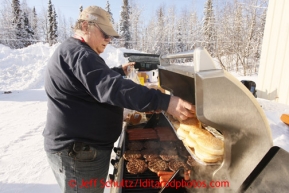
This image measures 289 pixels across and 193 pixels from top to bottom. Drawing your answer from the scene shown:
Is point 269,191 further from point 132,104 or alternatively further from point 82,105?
point 82,105

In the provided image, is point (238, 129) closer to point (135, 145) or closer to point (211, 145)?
point (211, 145)

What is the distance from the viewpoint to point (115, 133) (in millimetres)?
1919

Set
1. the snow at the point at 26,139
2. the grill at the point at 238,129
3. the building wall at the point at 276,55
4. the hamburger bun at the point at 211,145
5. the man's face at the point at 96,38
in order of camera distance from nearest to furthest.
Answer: the grill at the point at 238,129 → the hamburger bun at the point at 211,145 → the man's face at the point at 96,38 → the snow at the point at 26,139 → the building wall at the point at 276,55

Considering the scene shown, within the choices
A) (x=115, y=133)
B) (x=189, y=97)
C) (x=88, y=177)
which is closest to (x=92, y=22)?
(x=115, y=133)

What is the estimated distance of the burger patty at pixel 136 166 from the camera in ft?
6.61

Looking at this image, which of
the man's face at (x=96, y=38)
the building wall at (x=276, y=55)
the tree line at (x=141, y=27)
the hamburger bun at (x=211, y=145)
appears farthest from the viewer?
the tree line at (x=141, y=27)

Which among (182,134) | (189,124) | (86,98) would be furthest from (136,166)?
(86,98)

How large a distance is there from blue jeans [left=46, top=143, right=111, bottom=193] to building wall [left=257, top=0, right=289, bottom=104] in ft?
16.3

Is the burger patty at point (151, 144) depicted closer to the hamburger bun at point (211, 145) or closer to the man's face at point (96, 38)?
the hamburger bun at point (211, 145)

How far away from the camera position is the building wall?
4.76 metres

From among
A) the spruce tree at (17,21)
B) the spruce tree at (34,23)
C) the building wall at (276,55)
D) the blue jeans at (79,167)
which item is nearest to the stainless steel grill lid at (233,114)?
the blue jeans at (79,167)

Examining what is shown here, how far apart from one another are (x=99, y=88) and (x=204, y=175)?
92 cm

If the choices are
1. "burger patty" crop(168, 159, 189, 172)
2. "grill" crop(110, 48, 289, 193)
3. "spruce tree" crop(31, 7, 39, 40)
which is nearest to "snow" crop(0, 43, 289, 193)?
"burger patty" crop(168, 159, 189, 172)

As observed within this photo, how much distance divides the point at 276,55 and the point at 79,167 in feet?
18.5
